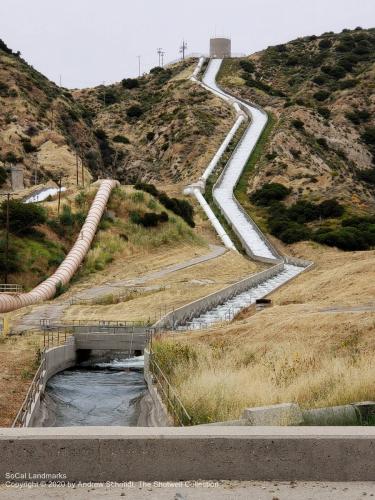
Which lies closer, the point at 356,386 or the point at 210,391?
the point at 356,386

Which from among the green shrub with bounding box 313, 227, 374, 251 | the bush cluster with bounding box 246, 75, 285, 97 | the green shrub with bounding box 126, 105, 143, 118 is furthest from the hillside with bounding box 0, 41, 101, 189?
the bush cluster with bounding box 246, 75, 285, 97

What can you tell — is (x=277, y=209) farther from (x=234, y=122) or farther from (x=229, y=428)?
(x=229, y=428)

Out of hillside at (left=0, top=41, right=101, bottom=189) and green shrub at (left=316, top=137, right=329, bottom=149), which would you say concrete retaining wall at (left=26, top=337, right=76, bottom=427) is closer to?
hillside at (left=0, top=41, right=101, bottom=189)

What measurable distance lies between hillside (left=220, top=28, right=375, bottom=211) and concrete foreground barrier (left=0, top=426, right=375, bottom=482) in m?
65.2

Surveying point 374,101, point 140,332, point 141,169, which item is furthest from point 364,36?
point 140,332

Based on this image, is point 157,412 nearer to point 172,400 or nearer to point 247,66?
point 172,400

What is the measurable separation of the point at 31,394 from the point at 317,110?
88423 millimetres

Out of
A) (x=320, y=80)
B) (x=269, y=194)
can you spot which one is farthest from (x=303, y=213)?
(x=320, y=80)

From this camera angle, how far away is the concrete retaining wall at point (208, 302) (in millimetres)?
31575

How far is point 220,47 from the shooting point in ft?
486

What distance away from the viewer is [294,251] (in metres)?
58.8

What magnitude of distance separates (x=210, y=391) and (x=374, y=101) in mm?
99474

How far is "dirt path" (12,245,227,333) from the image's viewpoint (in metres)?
32.9

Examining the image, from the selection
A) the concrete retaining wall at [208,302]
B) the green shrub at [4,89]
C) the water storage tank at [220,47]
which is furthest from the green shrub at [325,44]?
the concrete retaining wall at [208,302]
